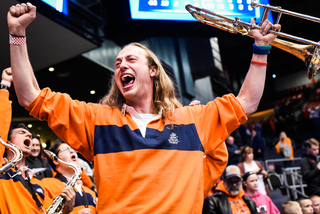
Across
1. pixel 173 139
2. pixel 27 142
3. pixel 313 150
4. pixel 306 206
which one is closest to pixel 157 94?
pixel 173 139

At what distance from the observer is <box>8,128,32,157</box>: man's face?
11.0 feet

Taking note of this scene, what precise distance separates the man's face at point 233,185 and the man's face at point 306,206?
3.85ft

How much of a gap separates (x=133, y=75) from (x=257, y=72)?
2.46ft

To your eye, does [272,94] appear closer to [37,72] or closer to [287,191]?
[287,191]

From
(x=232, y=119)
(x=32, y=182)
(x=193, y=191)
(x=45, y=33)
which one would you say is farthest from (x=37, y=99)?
(x=45, y=33)

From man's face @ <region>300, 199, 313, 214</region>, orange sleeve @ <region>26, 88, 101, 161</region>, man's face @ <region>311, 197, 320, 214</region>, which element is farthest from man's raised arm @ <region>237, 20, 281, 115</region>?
man's face @ <region>311, 197, 320, 214</region>

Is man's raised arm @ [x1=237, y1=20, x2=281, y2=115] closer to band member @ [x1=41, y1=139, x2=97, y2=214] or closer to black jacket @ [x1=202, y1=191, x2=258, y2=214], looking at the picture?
band member @ [x1=41, y1=139, x2=97, y2=214]

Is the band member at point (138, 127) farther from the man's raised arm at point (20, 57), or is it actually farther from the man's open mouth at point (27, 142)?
the man's open mouth at point (27, 142)

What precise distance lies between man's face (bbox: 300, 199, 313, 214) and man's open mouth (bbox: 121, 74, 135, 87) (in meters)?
4.26

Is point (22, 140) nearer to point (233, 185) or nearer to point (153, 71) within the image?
point (153, 71)

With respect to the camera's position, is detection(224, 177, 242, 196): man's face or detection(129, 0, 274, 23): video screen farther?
detection(129, 0, 274, 23): video screen

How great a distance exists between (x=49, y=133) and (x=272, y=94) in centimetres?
2295

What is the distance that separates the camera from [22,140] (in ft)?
11.1

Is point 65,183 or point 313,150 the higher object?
point 65,183
